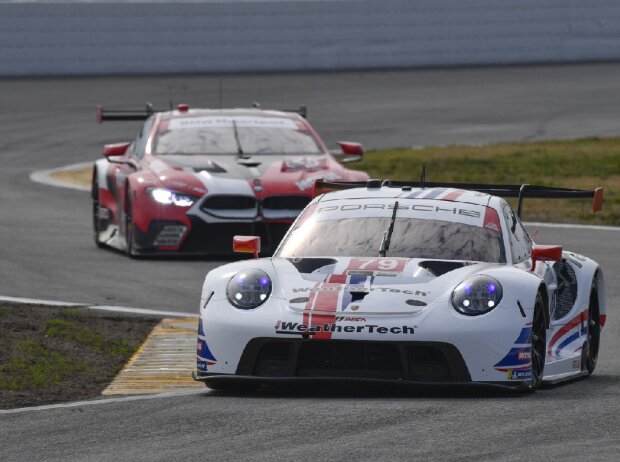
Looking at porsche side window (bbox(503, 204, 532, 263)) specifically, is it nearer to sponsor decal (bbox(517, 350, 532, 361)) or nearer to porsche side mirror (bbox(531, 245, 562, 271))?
porsche side mirror (bbox(531, 245, 562, 271))

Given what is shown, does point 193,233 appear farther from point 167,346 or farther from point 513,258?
point 513,258

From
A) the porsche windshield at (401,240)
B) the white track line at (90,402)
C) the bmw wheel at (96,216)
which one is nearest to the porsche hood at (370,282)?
the porsche windshield at (401,240)

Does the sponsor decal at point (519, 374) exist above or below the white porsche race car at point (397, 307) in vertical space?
below

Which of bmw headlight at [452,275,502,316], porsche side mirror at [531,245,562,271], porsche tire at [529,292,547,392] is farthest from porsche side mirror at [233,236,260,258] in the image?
porsche tire at [529,292,547,392]

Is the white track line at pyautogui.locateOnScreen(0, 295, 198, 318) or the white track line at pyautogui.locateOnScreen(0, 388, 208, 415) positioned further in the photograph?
the white track line at pyautogui.locateOnScreen(0, 295, 198, 318)

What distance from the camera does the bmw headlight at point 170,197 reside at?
15656 millimetres

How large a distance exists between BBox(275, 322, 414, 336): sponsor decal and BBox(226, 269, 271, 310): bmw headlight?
266 millimetres

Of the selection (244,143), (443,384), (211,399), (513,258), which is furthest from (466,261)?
(244,143)

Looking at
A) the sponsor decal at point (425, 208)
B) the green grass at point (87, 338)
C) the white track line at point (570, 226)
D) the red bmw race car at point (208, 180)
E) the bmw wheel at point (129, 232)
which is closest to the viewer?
the sponsor decal at point (425, 208)

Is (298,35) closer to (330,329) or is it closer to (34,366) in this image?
(34,366)

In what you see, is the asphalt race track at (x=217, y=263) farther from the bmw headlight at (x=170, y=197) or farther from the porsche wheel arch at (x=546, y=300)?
the bmw headlight at (x=170, y=197)

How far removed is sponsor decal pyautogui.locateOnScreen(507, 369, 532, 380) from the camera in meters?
8.60

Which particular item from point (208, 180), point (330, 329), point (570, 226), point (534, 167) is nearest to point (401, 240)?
point (330, 329)

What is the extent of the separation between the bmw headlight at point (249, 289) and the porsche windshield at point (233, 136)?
750 cm
